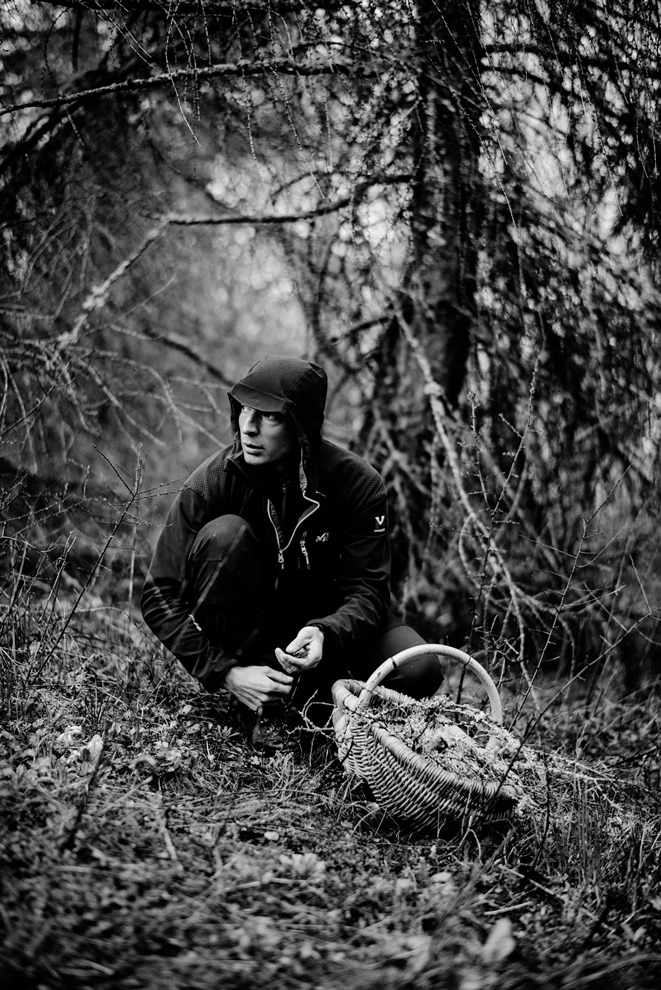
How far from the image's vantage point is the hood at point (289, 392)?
Answer: 8.12ft

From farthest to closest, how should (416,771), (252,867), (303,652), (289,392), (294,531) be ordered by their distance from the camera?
(294,531)
(289,392)
(303,652)
(416,771)
(252,867)

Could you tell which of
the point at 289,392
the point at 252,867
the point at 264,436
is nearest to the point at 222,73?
the point at 289,392

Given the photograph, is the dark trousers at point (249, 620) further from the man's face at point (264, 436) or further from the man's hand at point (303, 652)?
the man's face at point (264, 436)

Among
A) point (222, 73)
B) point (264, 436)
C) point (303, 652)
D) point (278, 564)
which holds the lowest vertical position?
point (303, 652)

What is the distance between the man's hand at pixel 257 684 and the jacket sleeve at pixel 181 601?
1.7 inches

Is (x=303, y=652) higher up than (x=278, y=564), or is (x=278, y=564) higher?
(x=278, y=564)

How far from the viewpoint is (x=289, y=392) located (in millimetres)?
2477

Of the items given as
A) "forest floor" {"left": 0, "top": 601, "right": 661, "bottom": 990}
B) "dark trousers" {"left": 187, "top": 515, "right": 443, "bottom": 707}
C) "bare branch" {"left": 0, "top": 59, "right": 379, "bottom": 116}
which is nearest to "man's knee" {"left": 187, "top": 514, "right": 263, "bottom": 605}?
"dark trousers" {"left": 187, "top": 515, "right": 443, "bottom": 707}

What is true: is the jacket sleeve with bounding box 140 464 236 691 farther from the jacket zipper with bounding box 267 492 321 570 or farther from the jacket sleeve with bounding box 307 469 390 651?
the jacket sleeve with bounding box 307 469 390 651

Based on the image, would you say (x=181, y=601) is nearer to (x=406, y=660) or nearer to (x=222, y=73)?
(x=406, y=660)

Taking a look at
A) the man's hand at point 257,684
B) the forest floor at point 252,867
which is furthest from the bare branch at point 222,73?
the man's hand at point 257,684

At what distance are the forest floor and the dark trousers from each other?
26 centimetres

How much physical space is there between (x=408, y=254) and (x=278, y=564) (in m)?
1.80

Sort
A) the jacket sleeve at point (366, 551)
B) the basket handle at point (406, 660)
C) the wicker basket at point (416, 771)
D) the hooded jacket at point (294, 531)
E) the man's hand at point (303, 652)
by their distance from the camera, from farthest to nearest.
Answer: the jacket sleeve at point (366, 551), the hooded jacket at point (294, 531), the man's hand at point (303, 652), the basket handle at point (406, 660), the wicker basket at point (416, 771)
